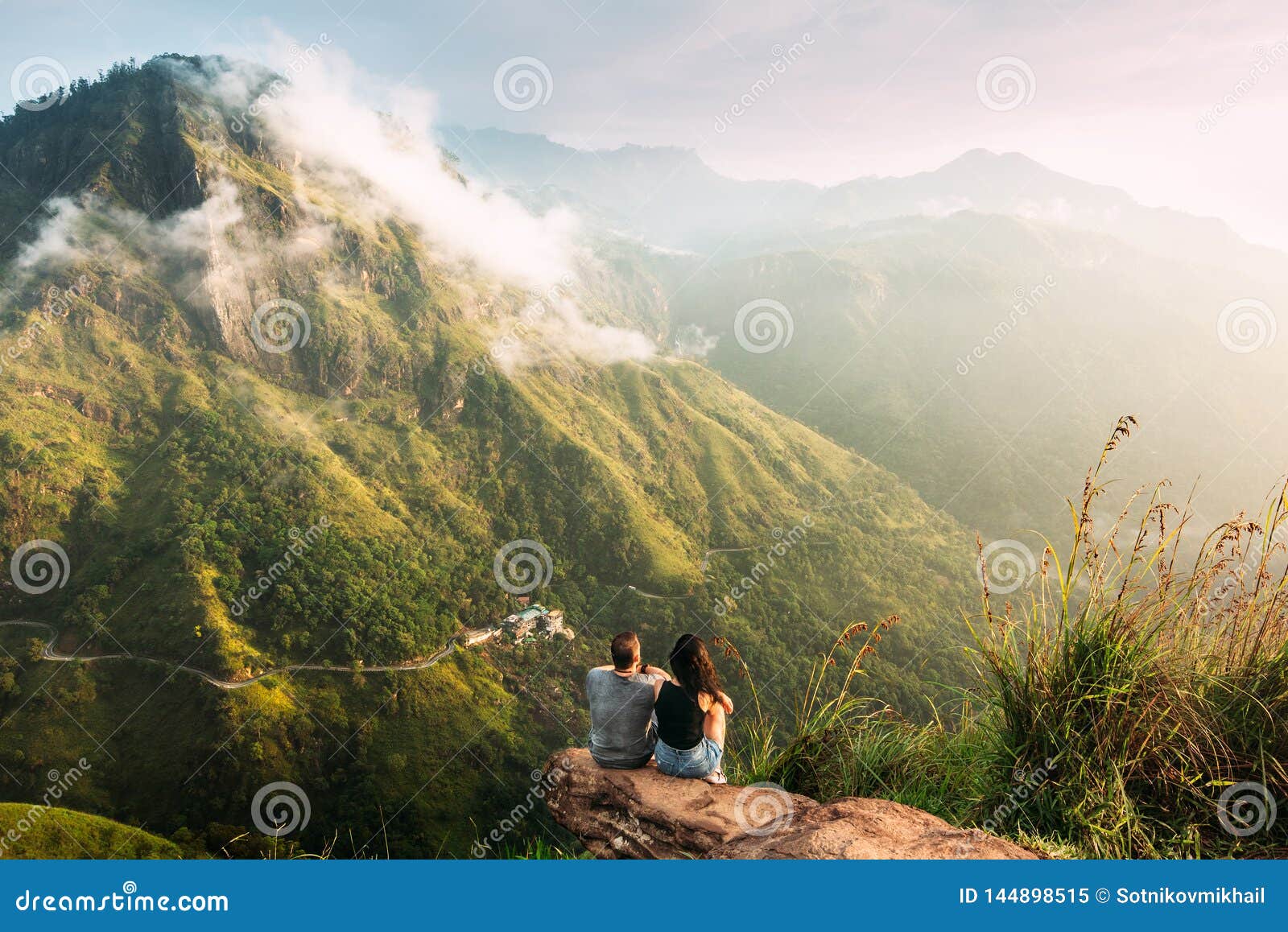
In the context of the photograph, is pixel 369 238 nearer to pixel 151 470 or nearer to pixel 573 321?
pixel 573 321

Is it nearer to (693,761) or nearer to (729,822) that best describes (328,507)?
(693,761)

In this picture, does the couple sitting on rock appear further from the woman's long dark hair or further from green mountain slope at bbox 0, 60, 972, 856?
green mountain slope at bbox 0, 60, 972, 856

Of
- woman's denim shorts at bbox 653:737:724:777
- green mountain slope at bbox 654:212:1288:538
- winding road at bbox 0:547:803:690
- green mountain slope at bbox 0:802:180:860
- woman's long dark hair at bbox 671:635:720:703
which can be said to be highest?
green mountain slope at bbox 654:212:1288:538

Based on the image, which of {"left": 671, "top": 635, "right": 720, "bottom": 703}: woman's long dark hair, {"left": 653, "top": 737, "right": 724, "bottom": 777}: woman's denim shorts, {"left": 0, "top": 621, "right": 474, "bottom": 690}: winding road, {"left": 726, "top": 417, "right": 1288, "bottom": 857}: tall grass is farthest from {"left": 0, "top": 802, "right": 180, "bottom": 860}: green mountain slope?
{"left": 0, "top": 621, "right": 474, "bottom": 690}: winding road

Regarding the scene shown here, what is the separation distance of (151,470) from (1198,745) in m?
101

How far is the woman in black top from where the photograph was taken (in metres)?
4.43

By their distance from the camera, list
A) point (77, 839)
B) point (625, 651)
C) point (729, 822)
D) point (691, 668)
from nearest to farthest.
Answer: point (729, 822), point (691, 668), point (625, 651), point (77, 839)

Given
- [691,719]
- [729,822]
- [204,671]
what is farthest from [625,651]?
[204,671]

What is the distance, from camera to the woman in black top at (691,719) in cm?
443

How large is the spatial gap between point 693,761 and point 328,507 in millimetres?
88191

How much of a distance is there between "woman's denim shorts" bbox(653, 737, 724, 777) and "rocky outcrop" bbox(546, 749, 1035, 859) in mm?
74

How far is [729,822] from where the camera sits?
3.68 metres

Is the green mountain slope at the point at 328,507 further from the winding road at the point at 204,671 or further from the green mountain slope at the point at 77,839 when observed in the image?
the green mountain slope at the point at 77,839

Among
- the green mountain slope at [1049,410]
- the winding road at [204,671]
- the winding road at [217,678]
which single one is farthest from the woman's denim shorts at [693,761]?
the green mountain slope at [1049,410]
